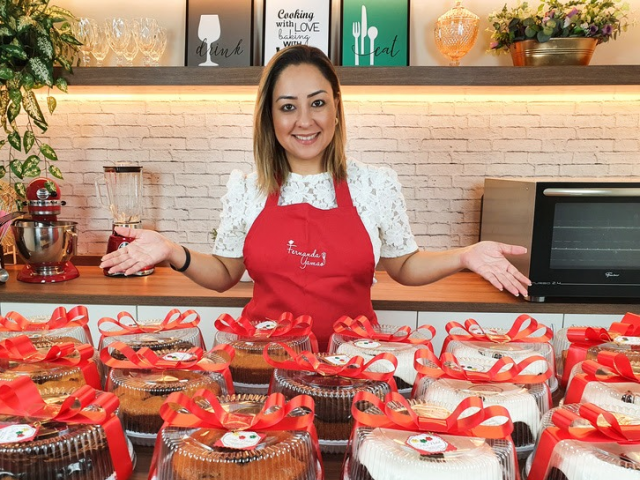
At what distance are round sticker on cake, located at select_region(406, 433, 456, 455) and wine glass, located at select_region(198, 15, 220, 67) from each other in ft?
7.86

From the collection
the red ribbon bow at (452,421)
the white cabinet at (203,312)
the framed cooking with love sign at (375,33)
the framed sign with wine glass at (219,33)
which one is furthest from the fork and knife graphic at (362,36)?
the red ribbon bow at (452,421)

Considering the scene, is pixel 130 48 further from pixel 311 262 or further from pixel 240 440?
pixel 240 440

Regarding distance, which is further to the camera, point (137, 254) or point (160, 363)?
point (137, 254)

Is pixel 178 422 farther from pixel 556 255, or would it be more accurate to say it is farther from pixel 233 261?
pixel 556 255

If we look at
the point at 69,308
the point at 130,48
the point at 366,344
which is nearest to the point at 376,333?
the point at 366,344

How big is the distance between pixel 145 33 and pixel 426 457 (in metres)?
2.48

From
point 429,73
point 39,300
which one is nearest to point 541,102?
point 429,73

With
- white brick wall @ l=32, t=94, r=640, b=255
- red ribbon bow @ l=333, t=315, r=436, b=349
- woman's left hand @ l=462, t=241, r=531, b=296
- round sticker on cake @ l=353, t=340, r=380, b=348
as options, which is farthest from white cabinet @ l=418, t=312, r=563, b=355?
round sticker on cake @ l=353, t=340, r=380, b=348

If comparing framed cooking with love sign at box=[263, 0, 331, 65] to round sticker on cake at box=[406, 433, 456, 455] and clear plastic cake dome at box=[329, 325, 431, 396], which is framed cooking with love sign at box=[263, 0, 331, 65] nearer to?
clear plastic cake dome at box=[329, 325, 431, 396]

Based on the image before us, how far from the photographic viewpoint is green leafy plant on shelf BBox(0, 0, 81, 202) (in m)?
2.48

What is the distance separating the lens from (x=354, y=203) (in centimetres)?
197

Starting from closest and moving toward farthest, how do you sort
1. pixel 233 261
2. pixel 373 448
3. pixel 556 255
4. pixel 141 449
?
pixel 373 448 → pixel 141 449 → pixel 233 261 → pixel 556 255

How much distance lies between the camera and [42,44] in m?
2.50

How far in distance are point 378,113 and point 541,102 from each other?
80cm
